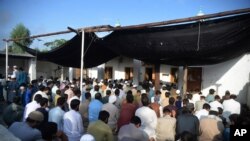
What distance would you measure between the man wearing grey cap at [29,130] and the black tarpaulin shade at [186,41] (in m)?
5.20

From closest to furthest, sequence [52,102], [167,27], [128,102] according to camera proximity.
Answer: [128,102]
[167,27]
[52,102]

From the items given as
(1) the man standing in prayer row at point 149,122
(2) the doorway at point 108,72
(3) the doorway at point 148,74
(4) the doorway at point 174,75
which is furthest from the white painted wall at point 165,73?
(1) the man standing in prayer row at point 149,122

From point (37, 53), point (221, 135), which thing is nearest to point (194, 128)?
point (221, 135)

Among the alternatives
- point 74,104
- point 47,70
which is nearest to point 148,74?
point 74,104

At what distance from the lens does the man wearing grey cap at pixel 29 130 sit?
3787 mm

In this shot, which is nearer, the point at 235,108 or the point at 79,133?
the point at 79,133

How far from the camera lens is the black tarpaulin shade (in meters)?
7.27

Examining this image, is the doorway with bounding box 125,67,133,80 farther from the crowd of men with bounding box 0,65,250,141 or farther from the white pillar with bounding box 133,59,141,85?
the crowd of men with bounding box 0,65,250,141

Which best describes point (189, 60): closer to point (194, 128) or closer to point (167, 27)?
point (167, 27)

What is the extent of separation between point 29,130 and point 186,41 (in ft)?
18.3

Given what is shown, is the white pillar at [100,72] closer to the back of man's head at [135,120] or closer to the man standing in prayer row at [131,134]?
the back of man's head at [135,120]

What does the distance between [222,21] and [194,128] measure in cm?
343

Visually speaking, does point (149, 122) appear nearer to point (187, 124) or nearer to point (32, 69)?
point (187, 124)

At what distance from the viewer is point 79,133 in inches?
207
